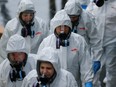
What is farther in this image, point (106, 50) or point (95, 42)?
point (106, 50)

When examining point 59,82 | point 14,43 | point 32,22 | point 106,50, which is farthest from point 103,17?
point 59,82

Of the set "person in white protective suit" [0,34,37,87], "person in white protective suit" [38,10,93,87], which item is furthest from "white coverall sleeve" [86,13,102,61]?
"person in white protective suit" [0,34,37,87]

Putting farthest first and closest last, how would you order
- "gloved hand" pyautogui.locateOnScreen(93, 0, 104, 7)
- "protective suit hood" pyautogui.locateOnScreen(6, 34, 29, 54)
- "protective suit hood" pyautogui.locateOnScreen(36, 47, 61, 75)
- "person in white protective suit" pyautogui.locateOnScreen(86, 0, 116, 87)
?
"person in white protective suit" pyautogui.locateOnScreen(86, 0, 116, 87) → "gloved hand" pyautogui.locateOnScreen(93, 0, 104, 7) → "protective suit hood" pyautogui.locateOnScreen(6, 34, 29, 54) → "protective suit hood" pyautogui.locateOnScreen(36, 47, 61, 75)

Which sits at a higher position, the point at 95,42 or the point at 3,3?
the point at 95,42

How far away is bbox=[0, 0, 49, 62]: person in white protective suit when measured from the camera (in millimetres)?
9008

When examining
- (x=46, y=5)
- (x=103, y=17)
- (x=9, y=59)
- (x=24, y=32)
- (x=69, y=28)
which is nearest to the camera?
(x=9, y=59)

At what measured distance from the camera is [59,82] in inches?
261

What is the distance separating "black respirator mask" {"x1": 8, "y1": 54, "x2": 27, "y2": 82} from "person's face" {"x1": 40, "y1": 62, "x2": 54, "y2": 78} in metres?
1.05

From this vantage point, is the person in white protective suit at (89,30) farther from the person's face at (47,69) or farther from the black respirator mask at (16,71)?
the person's face at (47,69)

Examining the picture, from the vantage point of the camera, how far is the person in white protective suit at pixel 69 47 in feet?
26.0

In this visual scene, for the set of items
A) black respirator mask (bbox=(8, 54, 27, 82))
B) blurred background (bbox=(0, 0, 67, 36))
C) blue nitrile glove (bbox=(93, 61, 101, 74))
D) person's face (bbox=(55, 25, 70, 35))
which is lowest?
blurred background (bbox=(0, 0, 67, 36))

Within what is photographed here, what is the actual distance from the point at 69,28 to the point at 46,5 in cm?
1072

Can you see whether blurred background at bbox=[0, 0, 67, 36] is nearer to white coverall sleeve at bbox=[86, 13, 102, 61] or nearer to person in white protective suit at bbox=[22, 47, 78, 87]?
white coverall sleeve at bbox=[86, 13, 102, 61]

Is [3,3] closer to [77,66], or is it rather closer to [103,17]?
[103,17]
